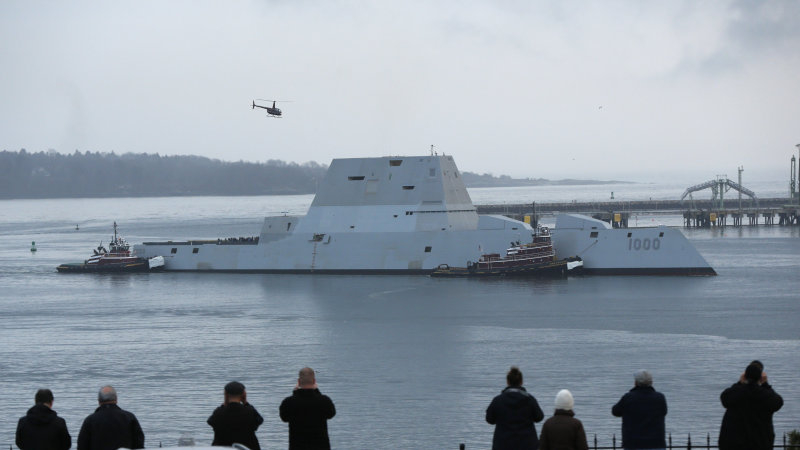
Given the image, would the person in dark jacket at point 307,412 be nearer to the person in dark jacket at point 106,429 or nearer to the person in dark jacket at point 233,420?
the person in dark jacket at point 233,420

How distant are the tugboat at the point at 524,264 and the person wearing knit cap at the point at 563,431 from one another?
108 feet

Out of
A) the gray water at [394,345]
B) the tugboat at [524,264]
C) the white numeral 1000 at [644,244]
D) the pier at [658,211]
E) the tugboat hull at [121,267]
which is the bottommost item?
the gray water at [394,345]

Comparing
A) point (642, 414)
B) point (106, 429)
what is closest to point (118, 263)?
point (106, 429)

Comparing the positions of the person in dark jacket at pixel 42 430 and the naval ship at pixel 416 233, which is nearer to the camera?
the person in dark jacket at pixel 42 430

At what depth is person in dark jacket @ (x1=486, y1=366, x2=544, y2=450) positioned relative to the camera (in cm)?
762

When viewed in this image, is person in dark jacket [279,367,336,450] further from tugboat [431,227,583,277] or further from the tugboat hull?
the tugboat hull

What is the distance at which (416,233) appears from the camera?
136ft

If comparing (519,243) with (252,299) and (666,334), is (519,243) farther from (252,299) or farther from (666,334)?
(666,334)

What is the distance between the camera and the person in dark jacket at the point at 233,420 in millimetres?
7504

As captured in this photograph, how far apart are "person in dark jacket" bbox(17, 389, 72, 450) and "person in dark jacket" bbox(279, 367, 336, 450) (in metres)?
1.68

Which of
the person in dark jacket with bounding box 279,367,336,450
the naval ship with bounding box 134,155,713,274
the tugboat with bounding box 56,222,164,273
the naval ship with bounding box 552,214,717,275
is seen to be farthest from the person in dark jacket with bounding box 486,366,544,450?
the tugboat with bounding box 56,222,164,273

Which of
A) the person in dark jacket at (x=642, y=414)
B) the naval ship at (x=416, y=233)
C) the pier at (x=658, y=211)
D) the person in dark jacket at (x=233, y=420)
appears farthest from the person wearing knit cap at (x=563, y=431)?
the pier at (x=658, y=211)

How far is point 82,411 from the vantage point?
1861 cm

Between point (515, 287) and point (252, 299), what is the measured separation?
9878mm
